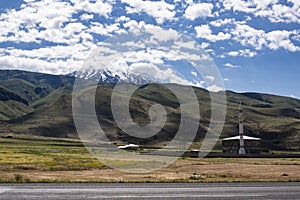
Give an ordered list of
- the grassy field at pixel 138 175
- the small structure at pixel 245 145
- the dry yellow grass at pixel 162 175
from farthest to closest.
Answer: the small structure at pixel 245 145
the grassy field at pixel 138 175
the dry yellow grass at pixel 162 175

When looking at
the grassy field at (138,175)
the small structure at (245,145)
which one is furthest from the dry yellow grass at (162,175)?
the small structure at (245,145)

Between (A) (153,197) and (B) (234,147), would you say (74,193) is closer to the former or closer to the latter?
(A) (153,197)

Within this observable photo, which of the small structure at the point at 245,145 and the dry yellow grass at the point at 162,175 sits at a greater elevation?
the small structure at the point at 245,145

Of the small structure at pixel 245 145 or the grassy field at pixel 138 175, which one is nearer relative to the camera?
the grassy field at pixel 138 175

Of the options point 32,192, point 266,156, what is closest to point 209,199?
point 32,192

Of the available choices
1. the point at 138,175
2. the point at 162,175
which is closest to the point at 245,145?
the point at 162,175

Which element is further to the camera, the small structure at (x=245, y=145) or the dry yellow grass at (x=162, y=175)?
the small structure at (x=245, y=145)

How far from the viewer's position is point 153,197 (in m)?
27.3

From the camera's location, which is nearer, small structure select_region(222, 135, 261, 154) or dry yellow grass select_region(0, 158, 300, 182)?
dry yellow grass select_region(0, 158, 300, 182)

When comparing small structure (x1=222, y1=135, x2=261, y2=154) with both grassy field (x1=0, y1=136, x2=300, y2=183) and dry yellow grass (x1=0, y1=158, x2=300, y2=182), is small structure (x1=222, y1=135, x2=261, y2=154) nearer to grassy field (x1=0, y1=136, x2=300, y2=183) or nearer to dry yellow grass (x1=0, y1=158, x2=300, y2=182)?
grassy field (x1=0, y1=136, x2=300, y2=183)

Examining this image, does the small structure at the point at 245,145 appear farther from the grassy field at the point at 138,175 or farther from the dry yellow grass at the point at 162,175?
the dry yellow grass at the point at 162,175

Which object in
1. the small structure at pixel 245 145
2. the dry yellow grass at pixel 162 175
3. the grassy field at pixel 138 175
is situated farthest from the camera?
the small structure at pixel 245 145

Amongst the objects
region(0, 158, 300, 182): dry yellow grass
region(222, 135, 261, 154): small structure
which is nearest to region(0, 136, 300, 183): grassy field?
region(0, 158, 300, 182): dry yellow grass

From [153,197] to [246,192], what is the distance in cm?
772
